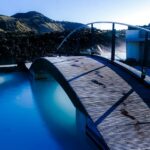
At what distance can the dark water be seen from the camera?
8.35 meters

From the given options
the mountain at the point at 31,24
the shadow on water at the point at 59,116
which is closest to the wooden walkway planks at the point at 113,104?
the shadow on water at the point at 59,116

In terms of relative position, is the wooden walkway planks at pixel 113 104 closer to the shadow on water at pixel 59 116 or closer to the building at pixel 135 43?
the shadow on water at pixel 59 116

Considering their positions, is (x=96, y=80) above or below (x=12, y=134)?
above

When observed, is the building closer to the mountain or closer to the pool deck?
the pool deck

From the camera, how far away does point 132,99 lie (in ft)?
23.6

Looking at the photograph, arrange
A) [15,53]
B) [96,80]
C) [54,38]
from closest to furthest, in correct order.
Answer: [96,80]
[15,53]
[54,38]

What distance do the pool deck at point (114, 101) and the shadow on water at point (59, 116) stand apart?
95 centimetres

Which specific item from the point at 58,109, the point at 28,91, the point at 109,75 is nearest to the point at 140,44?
the point at 28,91

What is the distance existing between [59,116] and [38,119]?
0.77 metres

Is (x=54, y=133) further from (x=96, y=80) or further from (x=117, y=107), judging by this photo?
(x=117, y=107)

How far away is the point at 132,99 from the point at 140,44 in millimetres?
12494

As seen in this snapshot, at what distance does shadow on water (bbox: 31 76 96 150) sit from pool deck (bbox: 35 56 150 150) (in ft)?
3.10

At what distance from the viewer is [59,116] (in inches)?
434

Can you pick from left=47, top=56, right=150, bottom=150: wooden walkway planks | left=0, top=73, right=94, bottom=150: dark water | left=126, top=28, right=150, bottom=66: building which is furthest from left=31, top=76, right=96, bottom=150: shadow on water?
left=126, top=28, right=150, bottom=66: building
